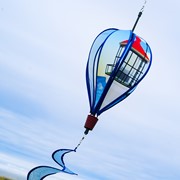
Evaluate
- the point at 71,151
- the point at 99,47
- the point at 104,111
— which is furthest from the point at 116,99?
the point at 71,151

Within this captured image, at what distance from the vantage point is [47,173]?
30203 millimetres

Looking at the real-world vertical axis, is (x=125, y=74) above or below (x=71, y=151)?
above

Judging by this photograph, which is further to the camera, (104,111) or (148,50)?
(148,50)

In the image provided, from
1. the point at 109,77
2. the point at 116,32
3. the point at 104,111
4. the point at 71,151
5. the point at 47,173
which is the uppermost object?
the point at 116,32

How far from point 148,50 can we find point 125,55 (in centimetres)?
285

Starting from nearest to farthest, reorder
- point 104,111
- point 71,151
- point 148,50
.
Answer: point 71,151
point 104,111
point 148,50

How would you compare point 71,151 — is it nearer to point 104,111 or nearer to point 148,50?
point 104,111

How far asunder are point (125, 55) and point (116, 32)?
201cm

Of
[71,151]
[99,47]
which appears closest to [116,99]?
[99,47]

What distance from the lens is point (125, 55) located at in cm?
3459

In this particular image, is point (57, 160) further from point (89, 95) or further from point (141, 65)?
point (141, 65)

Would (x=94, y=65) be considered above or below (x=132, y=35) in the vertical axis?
below

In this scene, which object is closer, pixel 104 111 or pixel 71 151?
pixel 71 151

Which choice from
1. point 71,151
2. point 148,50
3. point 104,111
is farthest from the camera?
point 148,50
